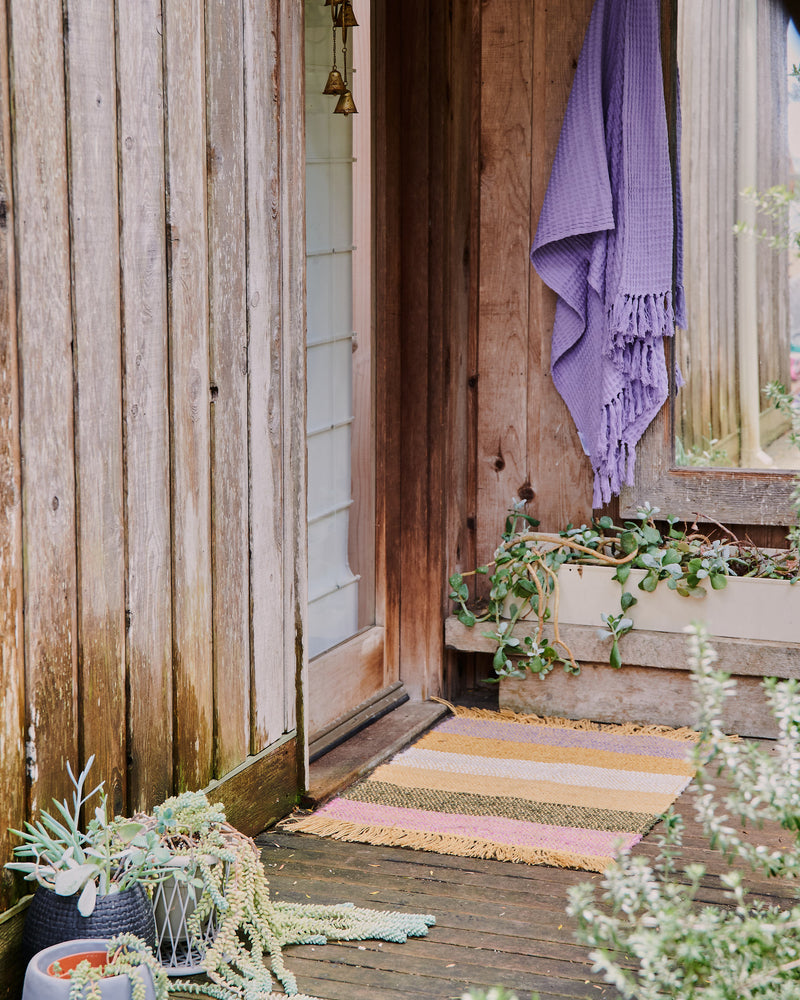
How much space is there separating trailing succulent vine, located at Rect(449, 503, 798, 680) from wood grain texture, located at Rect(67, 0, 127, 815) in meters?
1.60

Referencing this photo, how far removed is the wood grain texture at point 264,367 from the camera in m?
2.62

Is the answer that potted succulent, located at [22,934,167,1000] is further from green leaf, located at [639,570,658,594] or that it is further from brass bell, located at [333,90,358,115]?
brass bell, located at [333,90,358,115]

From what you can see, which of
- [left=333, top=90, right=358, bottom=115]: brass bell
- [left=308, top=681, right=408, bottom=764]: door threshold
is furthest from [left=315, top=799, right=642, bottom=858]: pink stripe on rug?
[left=333, top=90, right=358, bottom=115]: brass bell

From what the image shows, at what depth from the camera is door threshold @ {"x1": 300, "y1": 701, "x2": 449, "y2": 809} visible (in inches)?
118

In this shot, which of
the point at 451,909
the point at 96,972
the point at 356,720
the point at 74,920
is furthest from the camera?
the point at 356,720

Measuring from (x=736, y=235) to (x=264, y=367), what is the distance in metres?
1.56

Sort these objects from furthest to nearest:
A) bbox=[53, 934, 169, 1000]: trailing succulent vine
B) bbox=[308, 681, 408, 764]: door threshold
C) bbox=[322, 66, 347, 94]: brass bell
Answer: bbox=[308, 681, 408, 764]: door threshold
bbox=[322, 66, 347, 94]: brass bell
bbox=[53, 934, 169, 1000]: trailing succulent vine

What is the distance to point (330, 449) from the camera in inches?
133

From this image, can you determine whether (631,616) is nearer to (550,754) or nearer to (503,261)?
(550,754)

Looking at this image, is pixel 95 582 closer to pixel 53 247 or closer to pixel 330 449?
pixel 53 247

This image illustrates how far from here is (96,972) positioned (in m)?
1.76

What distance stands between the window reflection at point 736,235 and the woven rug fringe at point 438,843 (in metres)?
1.45

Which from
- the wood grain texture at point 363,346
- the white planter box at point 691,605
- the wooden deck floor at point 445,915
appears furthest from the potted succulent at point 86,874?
the white planter box at point 691,605

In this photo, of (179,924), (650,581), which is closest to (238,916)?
(179,924)
